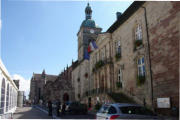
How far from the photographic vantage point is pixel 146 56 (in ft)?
53.9

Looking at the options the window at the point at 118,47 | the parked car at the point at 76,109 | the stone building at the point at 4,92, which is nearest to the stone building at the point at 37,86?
the parked car at the point at 76,109

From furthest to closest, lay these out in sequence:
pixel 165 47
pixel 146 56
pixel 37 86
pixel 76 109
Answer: pixel 37 86
pixel 76 109
pixel 146 56
pixel 165 47

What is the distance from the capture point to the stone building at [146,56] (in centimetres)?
1340

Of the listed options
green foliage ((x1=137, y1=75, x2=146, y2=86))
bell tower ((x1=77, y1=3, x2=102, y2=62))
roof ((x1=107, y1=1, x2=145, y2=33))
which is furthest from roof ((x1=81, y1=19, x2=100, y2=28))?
green foliage ((x1=137, y1=75, x2=146, y2=86))

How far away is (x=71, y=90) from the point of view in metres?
53.5

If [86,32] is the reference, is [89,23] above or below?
above

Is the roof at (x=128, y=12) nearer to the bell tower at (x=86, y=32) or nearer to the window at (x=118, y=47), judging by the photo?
the window at (x=118, y=47)

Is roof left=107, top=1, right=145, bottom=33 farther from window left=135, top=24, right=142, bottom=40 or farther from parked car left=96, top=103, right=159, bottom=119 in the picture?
parked car left=96, top=103, right=159, bottom=119

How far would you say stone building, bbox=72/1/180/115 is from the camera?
44.0 feet

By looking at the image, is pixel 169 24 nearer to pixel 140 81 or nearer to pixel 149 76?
pixel 149 76

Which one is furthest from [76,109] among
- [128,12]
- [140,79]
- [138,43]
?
[128,12]

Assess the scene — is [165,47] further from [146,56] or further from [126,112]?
[126,112]

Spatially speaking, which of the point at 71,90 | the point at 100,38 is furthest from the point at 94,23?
the point at 100,38

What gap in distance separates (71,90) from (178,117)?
43.0m
